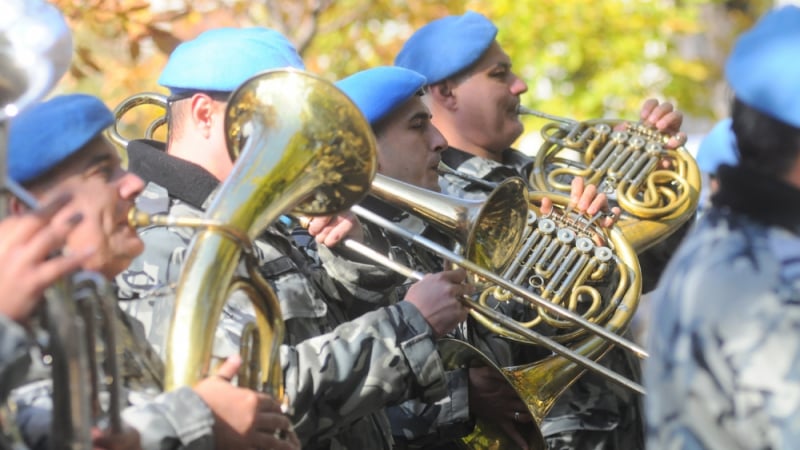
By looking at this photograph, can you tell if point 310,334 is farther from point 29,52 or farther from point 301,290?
point 29,52

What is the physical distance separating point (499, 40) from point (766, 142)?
8710 millimetres

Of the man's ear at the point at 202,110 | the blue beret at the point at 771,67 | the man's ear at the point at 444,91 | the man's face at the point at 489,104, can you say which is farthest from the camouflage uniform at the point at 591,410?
the blue beret at the point at 771,67

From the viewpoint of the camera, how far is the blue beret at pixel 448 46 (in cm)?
623

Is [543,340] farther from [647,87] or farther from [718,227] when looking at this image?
[647,87]

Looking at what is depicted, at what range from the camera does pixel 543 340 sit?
4.76m

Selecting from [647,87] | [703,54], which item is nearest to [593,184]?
[647,87]

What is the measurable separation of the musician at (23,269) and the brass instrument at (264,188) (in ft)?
1.69

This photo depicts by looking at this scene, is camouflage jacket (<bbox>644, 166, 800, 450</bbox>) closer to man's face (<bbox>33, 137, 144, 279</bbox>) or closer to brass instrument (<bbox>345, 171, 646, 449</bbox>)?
man's face (<bbox>33, 137, 144, 279</bbox>)

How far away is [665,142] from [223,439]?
3.13 m

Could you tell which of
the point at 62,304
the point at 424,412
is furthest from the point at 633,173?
the point at 62,304

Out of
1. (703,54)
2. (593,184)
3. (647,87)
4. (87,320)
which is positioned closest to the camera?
(87,320)

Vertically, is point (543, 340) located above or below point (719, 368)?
below

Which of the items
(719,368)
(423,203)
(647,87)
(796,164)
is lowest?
(647,87)

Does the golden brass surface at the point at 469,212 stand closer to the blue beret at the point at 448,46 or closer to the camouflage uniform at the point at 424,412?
the camouflage uniform at the point at 424,412
